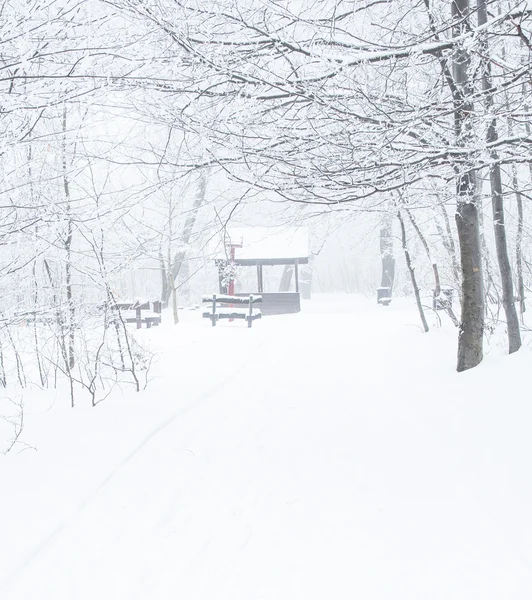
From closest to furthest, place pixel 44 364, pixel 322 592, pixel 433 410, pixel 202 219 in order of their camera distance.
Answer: pixel 322 592 < pixel 433 410 < pixel 44 364 < pixel 202 219

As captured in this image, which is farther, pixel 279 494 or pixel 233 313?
pixel 233 313

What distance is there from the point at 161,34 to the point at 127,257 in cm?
346

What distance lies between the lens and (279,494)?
3305 millimetres

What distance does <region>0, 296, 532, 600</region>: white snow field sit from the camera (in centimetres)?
233

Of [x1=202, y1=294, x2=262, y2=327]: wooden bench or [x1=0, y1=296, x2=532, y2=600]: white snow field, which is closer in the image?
[x1=0, y1=296, x2=532, y2=600]: white snow field

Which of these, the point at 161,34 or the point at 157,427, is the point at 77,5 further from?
the point at 157,427

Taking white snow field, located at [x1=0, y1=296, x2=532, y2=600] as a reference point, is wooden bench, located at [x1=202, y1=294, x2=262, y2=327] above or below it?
above

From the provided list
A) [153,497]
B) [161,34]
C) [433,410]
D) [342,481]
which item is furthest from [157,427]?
[161,34]

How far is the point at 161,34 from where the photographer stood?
11.2 feet

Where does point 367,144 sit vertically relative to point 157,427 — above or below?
above

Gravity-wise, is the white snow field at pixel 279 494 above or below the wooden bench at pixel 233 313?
below

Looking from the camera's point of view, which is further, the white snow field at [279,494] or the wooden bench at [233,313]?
the wooden bench at [233,313]

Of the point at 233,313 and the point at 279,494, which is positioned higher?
the point at 233,313

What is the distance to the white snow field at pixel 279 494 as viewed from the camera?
2.33m
